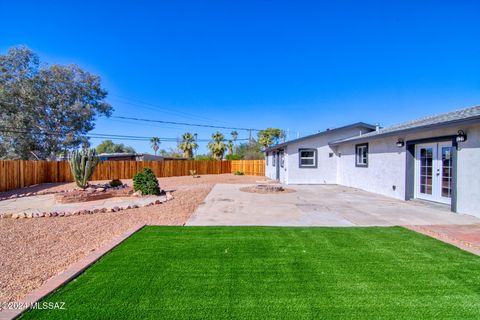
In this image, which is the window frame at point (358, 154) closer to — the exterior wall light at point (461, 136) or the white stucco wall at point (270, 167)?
the exterior wall light at point (461, 136)

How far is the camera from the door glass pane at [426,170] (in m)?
8.62

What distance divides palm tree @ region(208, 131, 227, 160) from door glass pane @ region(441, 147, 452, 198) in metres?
28.3

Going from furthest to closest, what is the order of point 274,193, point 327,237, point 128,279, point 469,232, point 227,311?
point 274,193
point 469,232
point 327,237
point 128,279
point 227,311

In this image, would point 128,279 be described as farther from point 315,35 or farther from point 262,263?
point 315,35

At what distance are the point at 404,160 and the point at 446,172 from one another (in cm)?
180

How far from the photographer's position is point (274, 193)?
37.9 feet

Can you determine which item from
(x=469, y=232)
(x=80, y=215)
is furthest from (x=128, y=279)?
(x=469, y=232)

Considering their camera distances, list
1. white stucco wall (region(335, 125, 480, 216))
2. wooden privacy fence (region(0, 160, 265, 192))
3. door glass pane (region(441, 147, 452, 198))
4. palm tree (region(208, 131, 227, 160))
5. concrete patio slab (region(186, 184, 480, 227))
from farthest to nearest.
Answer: palm tree (region(208, 131, 227, 160)), wooden privacy fence (region(0, 160, 265, 192)), door glass pane (region(441, 147, 452, 198)), white stucco wall (region(335, 125, 480, 216)), concrete patio slab (region(186, 184, 480, 227))

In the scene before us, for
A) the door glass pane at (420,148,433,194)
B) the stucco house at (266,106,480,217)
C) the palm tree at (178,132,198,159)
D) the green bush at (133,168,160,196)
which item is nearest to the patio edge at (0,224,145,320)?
the green bush at (133,168,160,196)

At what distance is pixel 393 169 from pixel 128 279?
34.3ft

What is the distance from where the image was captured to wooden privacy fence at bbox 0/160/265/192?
14.1 meters

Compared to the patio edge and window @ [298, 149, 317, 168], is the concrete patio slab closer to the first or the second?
the patio edge

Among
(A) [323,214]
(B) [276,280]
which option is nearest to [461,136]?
(A) [323,214]

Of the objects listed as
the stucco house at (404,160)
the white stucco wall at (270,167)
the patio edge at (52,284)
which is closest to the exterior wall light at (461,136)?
the stucco house at (404,160)
